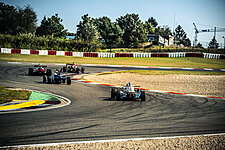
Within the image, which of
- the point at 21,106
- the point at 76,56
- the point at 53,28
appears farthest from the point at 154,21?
the point at 21,106

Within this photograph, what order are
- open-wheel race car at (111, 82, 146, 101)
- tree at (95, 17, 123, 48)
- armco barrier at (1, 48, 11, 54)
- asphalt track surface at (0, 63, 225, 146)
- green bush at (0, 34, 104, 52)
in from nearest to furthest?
asphalt track surface at (0, 63, 225, 146) → open-wheel race car at (111, 82, 146, 101) → armco barrier at (1, 48, 11, 54) → green bush at (0, 34, 104, 52) → tree at (95, 17, 123, 48)

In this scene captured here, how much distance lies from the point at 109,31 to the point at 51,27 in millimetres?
23089

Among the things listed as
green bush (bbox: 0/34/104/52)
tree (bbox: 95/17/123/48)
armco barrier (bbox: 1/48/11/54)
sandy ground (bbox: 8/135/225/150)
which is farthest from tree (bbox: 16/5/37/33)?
sandy ground (bbox: 8/135/225/150)

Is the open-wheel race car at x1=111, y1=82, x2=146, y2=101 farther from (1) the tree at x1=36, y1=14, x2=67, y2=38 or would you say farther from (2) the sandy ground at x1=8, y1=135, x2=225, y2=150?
(1) the tree at x1=36, y1=14, x2=67, y2=38

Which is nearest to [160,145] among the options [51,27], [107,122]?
[107,122]

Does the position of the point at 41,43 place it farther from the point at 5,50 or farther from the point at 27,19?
the point at 27,19

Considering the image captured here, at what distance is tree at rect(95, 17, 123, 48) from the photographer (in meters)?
93.9

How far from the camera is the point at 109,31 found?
9581 cm

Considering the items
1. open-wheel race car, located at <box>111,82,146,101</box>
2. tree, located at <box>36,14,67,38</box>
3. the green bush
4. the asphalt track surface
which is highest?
tree, located at <box>36,14,67,38</box>

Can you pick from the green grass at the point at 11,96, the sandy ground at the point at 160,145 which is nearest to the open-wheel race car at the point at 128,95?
the green grass at the point at 11,96

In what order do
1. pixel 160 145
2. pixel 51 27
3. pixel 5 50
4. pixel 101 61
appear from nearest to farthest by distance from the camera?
pixel 160 145, pixel 5 50, pixel 101 61, pixel 51 27

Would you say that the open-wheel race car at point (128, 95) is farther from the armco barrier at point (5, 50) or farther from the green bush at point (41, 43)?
the green bush at point (41, 43)

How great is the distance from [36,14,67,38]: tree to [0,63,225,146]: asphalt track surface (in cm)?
7672

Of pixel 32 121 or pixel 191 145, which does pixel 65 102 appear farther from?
pixel 191 145
